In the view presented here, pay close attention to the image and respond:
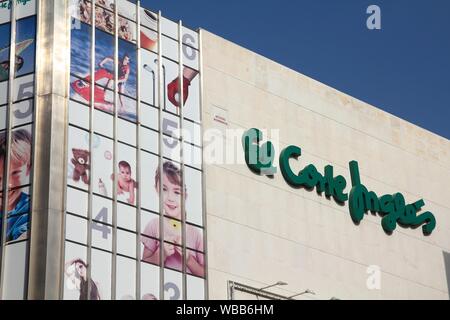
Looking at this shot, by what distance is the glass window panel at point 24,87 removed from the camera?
44.9 meters

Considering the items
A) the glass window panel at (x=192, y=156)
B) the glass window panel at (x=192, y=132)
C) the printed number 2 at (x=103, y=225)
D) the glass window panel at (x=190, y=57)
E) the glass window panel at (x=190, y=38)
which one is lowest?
the printed number 2 at (x=103, y=225)

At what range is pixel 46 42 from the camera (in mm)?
45781

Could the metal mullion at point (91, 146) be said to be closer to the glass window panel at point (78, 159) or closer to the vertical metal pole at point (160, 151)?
the glass window panel at point (78, 159)

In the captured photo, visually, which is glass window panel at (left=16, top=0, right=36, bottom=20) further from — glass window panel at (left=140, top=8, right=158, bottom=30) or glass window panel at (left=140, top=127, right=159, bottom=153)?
glass window panel at (left=140, top=127, right=159, bottom=153)

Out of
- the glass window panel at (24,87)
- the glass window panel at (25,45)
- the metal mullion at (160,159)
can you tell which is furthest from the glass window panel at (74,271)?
the glass window panel at (25,45)

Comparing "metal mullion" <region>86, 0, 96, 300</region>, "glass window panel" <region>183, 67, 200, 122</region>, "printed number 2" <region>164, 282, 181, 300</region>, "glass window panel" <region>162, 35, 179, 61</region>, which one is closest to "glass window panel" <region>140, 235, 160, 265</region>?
"printed number 2" <region>164, 282, 181, 300</region>

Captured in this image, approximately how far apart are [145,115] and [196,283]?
725 cm

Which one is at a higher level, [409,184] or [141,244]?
[409,184]

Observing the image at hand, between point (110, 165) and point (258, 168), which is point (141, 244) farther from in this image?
point (258, 168)

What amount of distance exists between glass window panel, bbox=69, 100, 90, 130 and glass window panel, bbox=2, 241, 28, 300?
18.0ft

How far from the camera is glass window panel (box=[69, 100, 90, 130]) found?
4462cm

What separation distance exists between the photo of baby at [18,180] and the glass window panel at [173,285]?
6.08m

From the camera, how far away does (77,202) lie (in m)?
43.2
